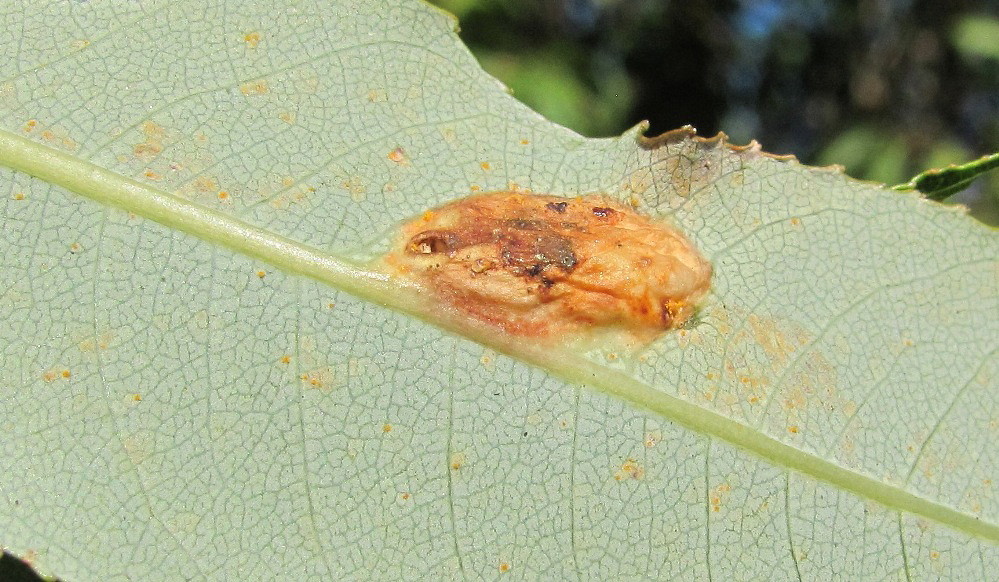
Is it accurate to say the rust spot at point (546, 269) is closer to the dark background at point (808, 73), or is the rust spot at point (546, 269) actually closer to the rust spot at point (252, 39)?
the rust spot at point (252, 39)

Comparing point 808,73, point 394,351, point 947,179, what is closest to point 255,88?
point 394,351

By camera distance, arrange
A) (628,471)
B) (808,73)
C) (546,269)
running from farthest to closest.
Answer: (808,73)
(546,269)
(628,471)

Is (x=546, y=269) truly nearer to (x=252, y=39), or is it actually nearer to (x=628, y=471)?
(x=628, y=471)

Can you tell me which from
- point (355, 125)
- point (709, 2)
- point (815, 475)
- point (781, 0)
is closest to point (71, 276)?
point (355, 125)

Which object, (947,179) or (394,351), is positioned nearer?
(394,351)

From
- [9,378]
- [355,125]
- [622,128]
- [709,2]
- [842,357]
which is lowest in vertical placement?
[622,128]

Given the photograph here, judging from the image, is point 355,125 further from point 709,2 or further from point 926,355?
point 709,2
